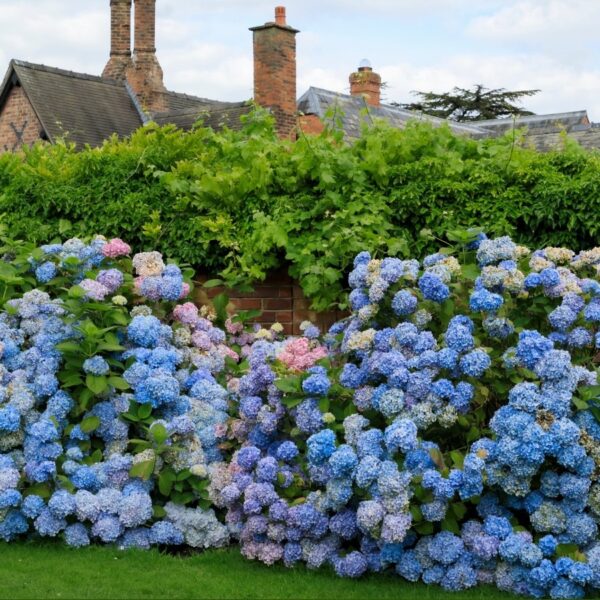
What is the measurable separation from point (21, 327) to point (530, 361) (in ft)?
10.3

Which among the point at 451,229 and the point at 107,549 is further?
the point at 451,229

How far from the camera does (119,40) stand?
115 ft

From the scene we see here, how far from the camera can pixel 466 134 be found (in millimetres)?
6738

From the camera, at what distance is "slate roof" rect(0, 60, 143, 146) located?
25.0 meters

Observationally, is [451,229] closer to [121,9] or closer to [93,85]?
[93,85]

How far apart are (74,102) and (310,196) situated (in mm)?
21569

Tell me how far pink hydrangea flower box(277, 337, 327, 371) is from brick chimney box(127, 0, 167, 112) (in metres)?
26.1

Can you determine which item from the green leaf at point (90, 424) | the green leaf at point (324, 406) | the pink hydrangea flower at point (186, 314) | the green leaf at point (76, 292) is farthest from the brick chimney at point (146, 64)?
the green leaf at point (324, 406)

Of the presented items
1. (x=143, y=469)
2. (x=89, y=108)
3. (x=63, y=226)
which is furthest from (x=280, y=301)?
(x=89, y=108)

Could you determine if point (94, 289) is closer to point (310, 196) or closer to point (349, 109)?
point (310, 196)

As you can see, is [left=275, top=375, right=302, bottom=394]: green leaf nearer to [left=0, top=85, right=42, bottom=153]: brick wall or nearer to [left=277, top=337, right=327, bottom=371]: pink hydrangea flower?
[left=277, top=337, right=327, bottom=371]: pink hydrangea flower

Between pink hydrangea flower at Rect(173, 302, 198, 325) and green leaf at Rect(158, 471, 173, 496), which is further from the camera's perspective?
pink hydrangea flower at Rect(173, 302, 198, 325)

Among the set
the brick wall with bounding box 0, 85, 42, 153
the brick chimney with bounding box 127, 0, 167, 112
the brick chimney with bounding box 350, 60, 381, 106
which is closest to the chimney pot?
the brick chimney with bounding box 350, 60, 381, 106

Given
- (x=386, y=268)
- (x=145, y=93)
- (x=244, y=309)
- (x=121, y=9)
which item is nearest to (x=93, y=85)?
(x=145, y=93)
